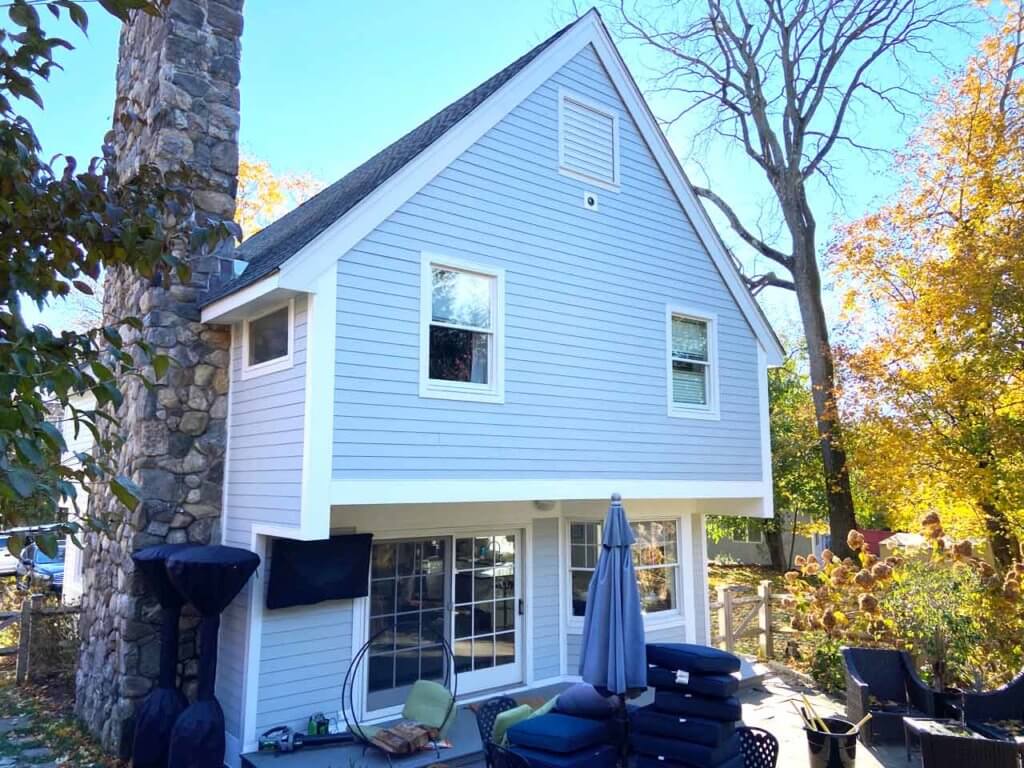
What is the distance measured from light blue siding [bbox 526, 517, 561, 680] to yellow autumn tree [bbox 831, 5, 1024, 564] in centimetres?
709

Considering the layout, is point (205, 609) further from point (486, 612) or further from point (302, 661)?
point (486, 612)

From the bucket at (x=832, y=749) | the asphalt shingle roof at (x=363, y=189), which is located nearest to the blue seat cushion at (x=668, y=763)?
the bucket at (x=832, y=749)

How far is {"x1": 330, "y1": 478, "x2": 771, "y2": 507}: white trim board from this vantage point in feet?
22.6

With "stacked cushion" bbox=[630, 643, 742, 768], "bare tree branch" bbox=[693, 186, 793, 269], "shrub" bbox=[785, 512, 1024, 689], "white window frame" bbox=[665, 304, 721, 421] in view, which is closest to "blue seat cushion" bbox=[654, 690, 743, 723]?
"stacked cushion" bbox=[630, 643, 742, 768]

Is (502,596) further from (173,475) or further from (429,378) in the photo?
(173,475)

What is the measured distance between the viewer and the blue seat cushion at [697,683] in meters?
5.65

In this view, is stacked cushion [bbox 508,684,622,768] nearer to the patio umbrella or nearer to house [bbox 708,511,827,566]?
the patio umbrella

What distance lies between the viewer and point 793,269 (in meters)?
18.0

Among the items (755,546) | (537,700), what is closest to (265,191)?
(537,700)

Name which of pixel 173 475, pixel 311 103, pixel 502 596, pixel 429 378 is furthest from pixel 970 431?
pixel 311 103

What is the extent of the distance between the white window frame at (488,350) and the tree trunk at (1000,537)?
901cm

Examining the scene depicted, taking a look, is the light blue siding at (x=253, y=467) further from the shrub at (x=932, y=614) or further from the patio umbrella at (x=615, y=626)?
the shrub at (x=932, y=614)

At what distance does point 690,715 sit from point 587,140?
6.75m

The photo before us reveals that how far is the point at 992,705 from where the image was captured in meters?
6.90
